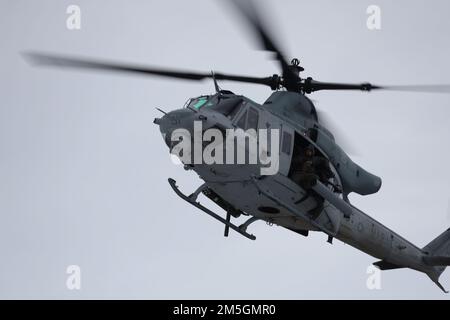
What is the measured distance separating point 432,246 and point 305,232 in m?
5.08

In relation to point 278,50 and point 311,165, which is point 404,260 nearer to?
point 311,165

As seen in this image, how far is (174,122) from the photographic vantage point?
62.1ft

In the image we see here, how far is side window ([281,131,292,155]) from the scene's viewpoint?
66.9ft

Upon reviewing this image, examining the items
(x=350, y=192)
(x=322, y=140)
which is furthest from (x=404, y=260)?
(x=322, y=140)

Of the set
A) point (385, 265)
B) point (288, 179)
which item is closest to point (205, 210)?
point (288, 179)

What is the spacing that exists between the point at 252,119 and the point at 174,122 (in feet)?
6.71

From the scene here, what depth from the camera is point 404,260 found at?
24547 mm

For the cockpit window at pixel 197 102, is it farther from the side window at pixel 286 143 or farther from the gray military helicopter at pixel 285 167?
the side window at pixel 286 143

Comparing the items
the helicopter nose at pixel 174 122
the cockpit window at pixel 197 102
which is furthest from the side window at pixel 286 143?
the helicopter nose at pixel 174 122

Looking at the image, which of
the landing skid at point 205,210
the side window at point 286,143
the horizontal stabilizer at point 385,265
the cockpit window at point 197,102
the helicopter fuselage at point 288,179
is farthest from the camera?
the horizontal stabilizer at point 385,265

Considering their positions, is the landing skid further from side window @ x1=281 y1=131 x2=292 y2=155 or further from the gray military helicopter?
side window @ x1=281 y1=131 x2=292 y2=155

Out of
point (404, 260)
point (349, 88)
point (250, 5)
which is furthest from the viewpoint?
point (404, 260)

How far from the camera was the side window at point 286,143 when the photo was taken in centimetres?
2039

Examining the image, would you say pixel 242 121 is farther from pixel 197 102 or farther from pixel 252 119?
pixel 197 102
